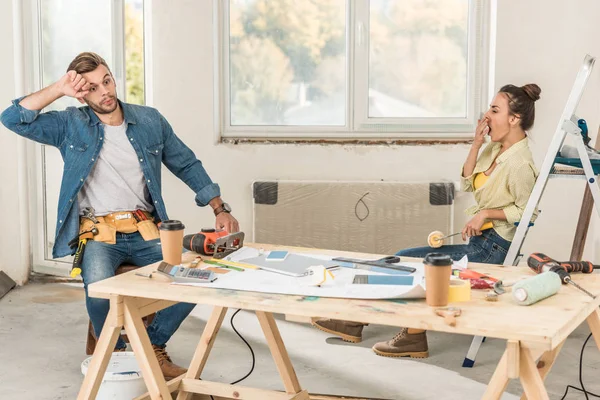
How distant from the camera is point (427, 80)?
4281 millimetres

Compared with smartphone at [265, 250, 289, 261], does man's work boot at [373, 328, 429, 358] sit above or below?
below

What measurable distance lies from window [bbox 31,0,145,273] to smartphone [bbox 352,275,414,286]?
281cm

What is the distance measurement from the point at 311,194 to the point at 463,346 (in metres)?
1.24

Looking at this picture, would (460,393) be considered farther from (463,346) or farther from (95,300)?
(95,300)

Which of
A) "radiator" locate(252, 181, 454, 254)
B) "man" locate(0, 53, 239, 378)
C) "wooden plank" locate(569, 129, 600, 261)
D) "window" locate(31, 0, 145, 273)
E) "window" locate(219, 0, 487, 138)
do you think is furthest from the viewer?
"window" locate(31, 0, 145, 273)

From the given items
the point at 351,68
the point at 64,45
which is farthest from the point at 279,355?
the point at 64,45

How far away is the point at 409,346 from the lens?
10.7ft

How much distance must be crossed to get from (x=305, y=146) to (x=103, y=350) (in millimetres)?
2418

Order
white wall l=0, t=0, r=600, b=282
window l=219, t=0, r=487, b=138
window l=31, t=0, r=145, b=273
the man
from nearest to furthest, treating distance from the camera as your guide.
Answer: the man < white wall l=0, t=0, r=600, b=282 < window l=219, t=0, r=487, b=138 < window l=31, t=0, r=145, b=273

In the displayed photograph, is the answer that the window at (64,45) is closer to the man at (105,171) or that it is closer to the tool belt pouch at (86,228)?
the man at (105,171)

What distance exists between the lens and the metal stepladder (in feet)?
8.86

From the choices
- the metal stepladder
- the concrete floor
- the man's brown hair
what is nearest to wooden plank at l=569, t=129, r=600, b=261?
the concrete floor

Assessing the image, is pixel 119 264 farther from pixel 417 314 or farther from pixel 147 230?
pixel 417 314

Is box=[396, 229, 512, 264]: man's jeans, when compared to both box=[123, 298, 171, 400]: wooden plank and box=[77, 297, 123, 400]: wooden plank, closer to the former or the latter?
box=[123, 298, 171, 400]: wooden plank
